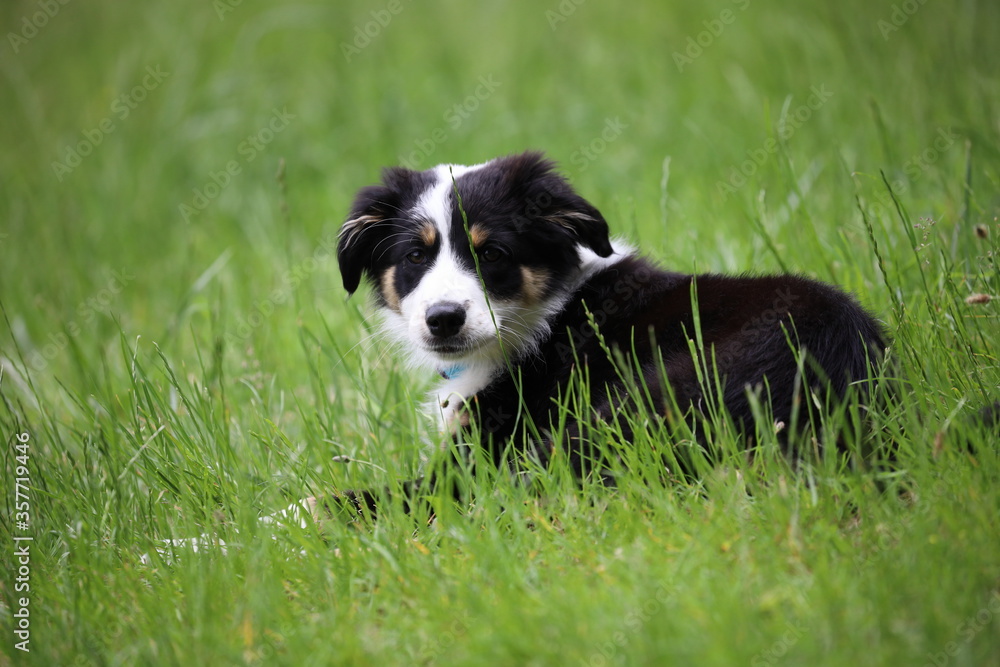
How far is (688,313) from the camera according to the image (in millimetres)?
2746

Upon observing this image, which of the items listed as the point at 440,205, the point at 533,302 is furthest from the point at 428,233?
the point at 533,302

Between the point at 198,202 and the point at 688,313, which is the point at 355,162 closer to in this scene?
the point at 198,202

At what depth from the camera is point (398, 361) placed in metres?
3.55

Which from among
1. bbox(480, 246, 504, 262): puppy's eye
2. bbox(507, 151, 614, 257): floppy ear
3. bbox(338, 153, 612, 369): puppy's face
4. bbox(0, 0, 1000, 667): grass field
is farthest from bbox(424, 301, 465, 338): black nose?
bbox(507, 151, 614, 257): floppy ear

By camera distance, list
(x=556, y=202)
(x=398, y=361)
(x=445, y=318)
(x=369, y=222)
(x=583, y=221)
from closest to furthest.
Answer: (x=445, y=318) → (x=583, y=221) → (x=556, y=202) → (x=369, y=222) → (x=398, y=361)

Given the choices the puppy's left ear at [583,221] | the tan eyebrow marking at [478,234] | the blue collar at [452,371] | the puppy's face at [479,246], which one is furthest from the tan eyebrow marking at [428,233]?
the blue collar at [452,371]

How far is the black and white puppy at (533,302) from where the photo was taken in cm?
257

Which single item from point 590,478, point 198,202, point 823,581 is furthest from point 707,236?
point 198,202

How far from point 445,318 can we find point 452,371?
1.64 feet

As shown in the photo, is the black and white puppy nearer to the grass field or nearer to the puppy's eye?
the puppy's eye

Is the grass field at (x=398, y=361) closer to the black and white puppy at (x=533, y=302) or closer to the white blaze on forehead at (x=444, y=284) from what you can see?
the black and white puppy at (x=533, y=302)

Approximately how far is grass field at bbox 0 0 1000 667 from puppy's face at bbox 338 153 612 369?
0.37 meters

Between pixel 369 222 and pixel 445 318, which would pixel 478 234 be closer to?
pixel 445 318

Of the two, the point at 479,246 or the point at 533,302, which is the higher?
the point at 479,246
